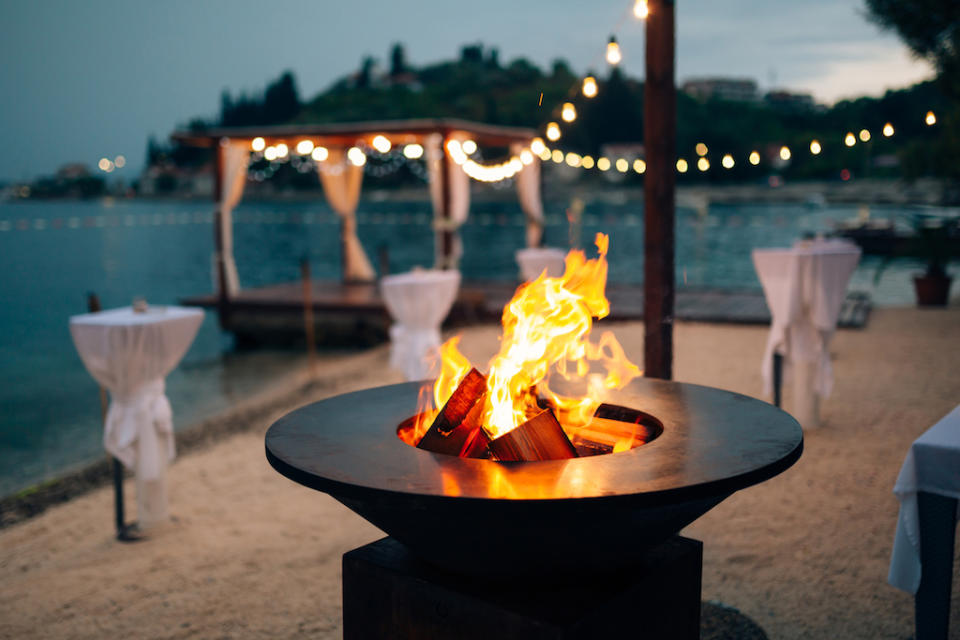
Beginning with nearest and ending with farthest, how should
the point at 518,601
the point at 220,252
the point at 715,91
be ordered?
1. the point at 518,601
2. the point at 715,91
3. the point at 220,252

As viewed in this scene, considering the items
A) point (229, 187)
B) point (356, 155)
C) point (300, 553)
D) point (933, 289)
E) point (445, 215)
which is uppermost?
point (356, 155)

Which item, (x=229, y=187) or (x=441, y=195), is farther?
(x=229, y=187)

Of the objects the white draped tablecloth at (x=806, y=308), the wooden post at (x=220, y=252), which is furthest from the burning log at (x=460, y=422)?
the wooden post at (x=220, y=252)

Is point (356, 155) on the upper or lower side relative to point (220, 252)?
upper

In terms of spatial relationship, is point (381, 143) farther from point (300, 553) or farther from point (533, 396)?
point (533, 396)

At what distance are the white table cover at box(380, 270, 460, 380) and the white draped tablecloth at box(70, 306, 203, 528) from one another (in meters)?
2.85

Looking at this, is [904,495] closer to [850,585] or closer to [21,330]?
[850,585]

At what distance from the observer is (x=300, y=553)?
3.95 meters

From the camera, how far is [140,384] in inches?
162

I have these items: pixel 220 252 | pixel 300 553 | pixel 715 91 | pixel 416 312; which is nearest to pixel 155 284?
pixel 220 252

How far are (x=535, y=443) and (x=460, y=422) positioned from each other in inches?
11.6

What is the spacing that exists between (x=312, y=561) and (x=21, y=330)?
19666 millimetres

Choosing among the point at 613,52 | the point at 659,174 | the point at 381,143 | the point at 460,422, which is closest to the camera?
the point at 460,422

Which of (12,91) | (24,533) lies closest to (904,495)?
(24,533)
